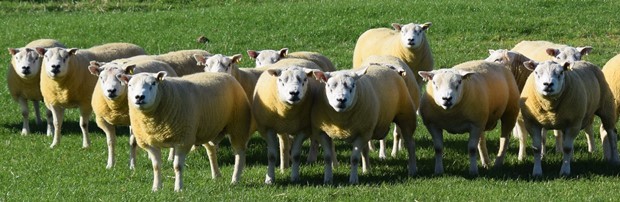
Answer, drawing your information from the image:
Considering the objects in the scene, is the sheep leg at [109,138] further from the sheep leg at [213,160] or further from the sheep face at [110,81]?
the sheep leg at [213,160]

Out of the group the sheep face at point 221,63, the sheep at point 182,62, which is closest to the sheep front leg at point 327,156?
the sheep face at point 221,63

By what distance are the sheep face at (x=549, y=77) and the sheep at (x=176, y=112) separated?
3588mm

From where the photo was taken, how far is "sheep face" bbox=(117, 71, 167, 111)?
12.4m

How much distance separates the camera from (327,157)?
13398 mm

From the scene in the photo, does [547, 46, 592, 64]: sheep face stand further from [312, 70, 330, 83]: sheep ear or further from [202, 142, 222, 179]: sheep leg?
[202, 142, 222, 179]: sheep leg

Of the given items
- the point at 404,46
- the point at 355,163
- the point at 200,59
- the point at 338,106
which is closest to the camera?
the point at 338,106

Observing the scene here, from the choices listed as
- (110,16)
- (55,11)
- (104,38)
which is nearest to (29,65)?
(104,38)

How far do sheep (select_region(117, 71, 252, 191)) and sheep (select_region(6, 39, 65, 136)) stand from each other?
4.53 m

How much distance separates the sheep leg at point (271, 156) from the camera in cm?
1347

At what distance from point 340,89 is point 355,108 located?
15.6 inches

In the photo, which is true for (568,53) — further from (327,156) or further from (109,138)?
(109,138)

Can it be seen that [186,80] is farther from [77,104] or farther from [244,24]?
[244,24]

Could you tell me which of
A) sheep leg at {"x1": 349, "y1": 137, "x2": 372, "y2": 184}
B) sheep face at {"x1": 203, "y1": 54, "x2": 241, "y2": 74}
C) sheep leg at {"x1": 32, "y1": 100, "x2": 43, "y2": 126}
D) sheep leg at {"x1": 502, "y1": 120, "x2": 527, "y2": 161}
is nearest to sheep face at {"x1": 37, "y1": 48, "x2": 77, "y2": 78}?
sheep face at {"x1": 203, "y1": 54, "x2": 241, "y2": 74}

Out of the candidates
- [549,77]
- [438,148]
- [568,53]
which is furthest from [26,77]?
[549,77]
